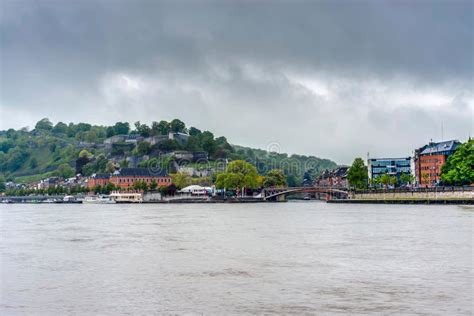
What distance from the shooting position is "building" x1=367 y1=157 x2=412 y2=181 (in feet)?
604

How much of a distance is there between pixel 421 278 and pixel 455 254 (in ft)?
26.0

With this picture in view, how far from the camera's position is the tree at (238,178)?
162225 millimetres

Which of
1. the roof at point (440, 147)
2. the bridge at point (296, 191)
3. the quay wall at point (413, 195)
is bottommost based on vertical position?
the quay wall at point (413, 195)

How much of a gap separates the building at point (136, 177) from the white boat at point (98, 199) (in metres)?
10.0

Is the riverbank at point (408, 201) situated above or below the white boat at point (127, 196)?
below

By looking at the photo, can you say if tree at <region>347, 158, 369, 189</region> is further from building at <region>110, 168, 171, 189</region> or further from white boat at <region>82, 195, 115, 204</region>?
building at <region>110, 168, 171, 189</region>

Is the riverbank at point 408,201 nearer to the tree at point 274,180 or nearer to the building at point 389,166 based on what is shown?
the tree at point 274,180

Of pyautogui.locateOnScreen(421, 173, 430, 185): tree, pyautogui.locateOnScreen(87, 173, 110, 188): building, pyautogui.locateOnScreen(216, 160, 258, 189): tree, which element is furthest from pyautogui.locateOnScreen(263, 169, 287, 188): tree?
pyautogui.locateOnScreen(87, 173, 110, 188): building

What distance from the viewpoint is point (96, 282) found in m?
24.7

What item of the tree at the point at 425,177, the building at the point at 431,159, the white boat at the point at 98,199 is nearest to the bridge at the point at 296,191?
the tree at the point at 425,177

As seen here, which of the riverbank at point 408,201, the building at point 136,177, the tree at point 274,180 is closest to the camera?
the riverbank at point 408,201

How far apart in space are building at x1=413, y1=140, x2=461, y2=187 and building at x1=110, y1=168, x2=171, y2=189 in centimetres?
6773

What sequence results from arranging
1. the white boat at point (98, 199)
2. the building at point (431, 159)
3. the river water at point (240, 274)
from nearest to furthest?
the river water at point (240, 274), the building at point (431, 159), the white boat at point (98, 199)

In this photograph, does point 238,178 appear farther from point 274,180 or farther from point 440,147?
point 440,147
